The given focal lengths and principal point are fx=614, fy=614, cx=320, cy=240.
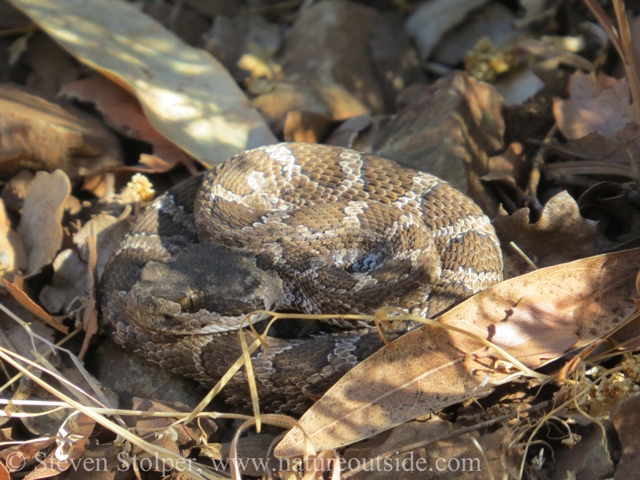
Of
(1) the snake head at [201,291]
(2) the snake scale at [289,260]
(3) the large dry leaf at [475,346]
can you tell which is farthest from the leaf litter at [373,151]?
(1) the snake head at [201,291]

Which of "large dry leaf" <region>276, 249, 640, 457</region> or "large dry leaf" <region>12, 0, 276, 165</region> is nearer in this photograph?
"large dry leaf" <region>276, 249, 640, 457</region>

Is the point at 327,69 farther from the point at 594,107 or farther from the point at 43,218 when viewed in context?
the point at 43,218

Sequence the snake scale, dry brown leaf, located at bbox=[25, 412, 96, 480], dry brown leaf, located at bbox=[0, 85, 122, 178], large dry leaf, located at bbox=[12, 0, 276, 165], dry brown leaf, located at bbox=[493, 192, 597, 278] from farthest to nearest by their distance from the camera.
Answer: large dry leaf, located at bbox=[12, 0, 276, 165], dry brown leaf, located at bbox=[0, 85, 122, 178], dry brown leaf, located at bbox=[493, 192, 597, 278], the snake scale, dry brown leaf, located at bbox=[25, 412, 96, 480]

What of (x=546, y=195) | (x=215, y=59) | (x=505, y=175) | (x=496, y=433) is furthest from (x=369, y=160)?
(x=496, y=433)

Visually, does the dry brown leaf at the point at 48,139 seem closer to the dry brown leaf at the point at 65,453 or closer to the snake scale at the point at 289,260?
the snake scale at the point at 289,260

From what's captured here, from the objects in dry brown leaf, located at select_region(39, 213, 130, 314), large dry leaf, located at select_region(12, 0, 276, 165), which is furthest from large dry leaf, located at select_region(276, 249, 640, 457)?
large dry leaf, located at select_region(12, 0, 276, 165)

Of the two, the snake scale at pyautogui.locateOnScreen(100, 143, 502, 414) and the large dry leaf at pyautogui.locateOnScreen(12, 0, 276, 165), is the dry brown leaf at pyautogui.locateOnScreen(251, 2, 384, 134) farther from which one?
the snake scale at pyautogui.locateOnScreen(100, 143, 502, 414)

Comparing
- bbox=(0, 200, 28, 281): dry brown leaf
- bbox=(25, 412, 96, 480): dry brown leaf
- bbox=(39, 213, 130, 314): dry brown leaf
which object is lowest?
bbox=(25, 412, 96, 480): dry brown leaf
